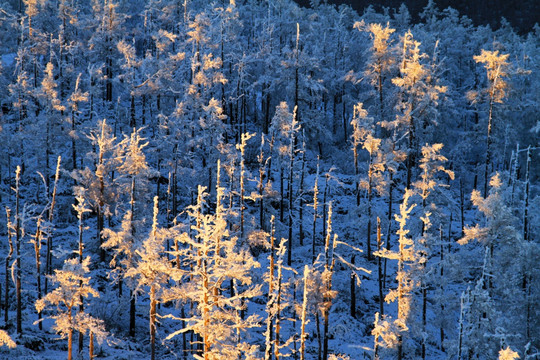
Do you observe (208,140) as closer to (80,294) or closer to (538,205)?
(80,294)

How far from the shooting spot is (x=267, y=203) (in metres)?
44.2

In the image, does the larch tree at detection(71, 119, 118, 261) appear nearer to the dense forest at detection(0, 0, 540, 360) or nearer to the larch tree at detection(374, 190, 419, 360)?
the dense forest at detection(0, 0, 540, 360)

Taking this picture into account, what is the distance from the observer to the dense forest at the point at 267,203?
2772 centimetres

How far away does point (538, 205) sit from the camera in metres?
39.3

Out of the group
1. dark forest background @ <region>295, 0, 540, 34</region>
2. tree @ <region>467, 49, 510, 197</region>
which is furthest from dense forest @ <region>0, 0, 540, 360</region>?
dark forest background @ <region>295, 0, 540, 34</region>

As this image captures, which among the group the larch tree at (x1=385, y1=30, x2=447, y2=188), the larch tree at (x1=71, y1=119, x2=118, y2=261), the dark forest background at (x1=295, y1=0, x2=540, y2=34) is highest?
the dark forest background at (x1=295, y1=0, x2=540, y2=34)

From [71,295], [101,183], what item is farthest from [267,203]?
[71,295]

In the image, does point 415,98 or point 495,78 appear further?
point 495,78

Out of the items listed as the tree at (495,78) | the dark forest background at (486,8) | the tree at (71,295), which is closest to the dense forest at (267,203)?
the tree at (71,295)

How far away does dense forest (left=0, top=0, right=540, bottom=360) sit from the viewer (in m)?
27.7

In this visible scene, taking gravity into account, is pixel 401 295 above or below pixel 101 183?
below

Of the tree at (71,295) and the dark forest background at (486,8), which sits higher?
the dark forest background at (486,8)

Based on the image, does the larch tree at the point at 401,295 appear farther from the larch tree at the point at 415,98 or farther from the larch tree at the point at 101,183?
the larch tree at the point at 101,183

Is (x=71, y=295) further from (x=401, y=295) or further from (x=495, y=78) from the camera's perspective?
(x=495, y=78)
